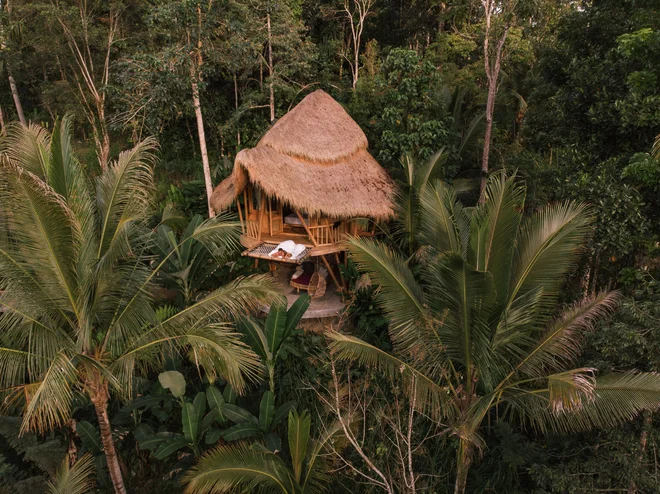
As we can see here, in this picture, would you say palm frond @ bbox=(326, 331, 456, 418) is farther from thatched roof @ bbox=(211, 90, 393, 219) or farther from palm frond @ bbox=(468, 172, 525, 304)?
thatched roof @ bbox=(211, 90, 393, 219)

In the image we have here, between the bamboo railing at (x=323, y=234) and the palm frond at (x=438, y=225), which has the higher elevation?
the palm frond at (x=438, y=225)

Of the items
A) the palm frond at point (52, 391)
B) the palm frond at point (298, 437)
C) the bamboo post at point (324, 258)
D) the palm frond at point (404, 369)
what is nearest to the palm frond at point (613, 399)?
the palm frond at point (404, 369)

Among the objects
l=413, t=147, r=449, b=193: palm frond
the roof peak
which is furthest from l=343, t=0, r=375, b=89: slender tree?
l=413, t=147, r=449, b=193: palm frond

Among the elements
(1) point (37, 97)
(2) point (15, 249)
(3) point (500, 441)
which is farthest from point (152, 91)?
(1) point (37, 97)

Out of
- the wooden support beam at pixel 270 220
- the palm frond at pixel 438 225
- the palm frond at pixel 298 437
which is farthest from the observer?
the wooden support beam at pixel 270 220

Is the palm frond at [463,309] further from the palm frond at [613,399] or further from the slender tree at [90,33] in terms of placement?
the slender tree at [90,33]

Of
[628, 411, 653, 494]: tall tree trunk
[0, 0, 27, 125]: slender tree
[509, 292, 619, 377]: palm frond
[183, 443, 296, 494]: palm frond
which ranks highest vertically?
[0, 0, 27, 125]: slender tree

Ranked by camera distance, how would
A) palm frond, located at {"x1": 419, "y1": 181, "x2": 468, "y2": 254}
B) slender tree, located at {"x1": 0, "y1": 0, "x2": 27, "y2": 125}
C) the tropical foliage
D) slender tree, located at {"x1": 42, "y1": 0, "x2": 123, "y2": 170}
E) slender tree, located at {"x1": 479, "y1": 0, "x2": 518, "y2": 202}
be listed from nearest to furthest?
the tropical foliage, palm frond, located at {"x1": 419, "y1": 181, "x2": 468, "y2": 254}, slender tree, located at {"x1": 479, "y1": 0, "x2": 518, "y2": 202}, slender tree, located at {"x1": 42, "y1": 0, "x2": 123, "y2": 170}, slender tree, located at {"x1": 0, "y1": 0, "x2": 27, "y2": 125}

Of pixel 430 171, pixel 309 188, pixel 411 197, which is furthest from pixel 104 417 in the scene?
pixel 430 171

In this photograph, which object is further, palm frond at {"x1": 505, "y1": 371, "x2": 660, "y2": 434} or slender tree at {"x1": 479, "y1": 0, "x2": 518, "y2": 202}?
slender tree at {"x1": 479, "y1": 0, "x2": 518, "y2": 202}
